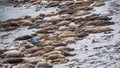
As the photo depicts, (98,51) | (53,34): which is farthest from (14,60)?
(53,34)

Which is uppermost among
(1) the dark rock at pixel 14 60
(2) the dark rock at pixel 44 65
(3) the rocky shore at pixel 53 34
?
(3) the rocky shore at pixel 53 34

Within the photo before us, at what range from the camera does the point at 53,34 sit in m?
14.3

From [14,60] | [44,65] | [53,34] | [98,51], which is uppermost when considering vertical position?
[53,34]

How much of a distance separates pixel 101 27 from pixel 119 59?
159 inches

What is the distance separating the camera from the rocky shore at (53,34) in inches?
427

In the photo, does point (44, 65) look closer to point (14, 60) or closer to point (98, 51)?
point (14, 60)

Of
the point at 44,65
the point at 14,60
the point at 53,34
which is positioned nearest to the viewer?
the point at 44,65

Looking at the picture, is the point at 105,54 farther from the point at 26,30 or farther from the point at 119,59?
the point at 26,30

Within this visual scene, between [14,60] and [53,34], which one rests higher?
[53,34]

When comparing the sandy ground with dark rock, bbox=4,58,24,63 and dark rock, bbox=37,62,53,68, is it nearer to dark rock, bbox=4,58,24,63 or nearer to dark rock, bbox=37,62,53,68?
dark rock, bbox=37,62,53,68

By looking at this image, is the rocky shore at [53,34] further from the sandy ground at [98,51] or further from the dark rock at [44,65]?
the sandy ground at [98,51]

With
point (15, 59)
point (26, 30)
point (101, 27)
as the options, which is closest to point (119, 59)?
point (15, 59)

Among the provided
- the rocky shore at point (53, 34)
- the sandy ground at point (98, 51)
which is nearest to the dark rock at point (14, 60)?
the rocky shore at point (53, 34)

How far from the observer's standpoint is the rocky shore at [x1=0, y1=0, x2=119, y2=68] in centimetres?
1085
